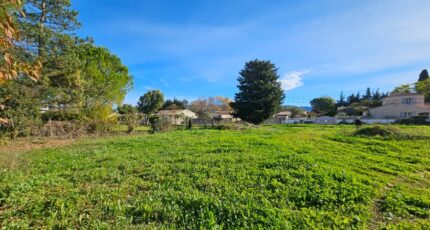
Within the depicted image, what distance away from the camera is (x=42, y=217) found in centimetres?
333

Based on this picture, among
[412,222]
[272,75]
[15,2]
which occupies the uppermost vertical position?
[272,75]

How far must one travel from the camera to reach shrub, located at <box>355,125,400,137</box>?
535 inches

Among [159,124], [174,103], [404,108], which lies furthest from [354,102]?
[159,124]

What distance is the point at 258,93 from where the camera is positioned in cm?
2684

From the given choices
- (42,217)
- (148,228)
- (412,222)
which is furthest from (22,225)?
(412,222)

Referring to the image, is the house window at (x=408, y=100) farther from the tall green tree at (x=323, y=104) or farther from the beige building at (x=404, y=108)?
the tall green tree at (x=323, y=104)

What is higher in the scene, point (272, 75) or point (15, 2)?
point (272, 75)

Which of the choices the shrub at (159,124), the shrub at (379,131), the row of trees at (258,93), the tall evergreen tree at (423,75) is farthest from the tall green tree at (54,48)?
the tall evergreen tree at (423,75)

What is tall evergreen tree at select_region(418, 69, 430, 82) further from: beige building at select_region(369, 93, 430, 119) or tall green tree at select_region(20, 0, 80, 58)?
tall green tree at select_region(20, 0, 80, 58)

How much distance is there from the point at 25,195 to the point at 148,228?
254cm

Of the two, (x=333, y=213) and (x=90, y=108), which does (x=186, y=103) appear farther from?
(x=333, y=213)

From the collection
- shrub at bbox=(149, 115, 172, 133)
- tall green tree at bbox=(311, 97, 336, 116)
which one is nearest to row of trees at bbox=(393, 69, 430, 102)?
tall green tree at bbox=(311, 97, 336, 116)

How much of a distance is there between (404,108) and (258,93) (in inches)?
1033

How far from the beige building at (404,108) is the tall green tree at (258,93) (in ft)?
64.3
